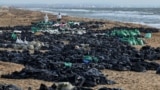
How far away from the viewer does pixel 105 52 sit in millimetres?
30000

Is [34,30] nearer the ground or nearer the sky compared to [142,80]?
nearer the ground

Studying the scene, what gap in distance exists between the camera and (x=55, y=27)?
173ft

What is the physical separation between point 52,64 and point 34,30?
26.2 meters

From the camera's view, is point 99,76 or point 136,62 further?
point 136,62

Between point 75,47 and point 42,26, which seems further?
point 42,26

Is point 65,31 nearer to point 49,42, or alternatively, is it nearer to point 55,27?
point 55,27

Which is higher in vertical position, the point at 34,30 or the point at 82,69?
the point at 82,69

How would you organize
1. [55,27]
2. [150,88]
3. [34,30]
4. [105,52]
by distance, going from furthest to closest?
[55,27] → [34,30] → [105,52] → [150,88]

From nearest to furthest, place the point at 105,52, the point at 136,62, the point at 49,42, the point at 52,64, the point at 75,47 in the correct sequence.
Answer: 1. the point at 52,64
2. the point at 136,62
3. the point at 105,52
4. the point at 75,47
5. the point at 49,42

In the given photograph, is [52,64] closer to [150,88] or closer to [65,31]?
[150,88]

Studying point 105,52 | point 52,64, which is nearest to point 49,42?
point 105,52

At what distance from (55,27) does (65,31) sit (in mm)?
3434

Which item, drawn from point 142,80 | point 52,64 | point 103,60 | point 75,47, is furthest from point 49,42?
point 142,80

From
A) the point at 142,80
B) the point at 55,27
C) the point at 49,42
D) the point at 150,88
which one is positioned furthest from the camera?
the point at 55,27
